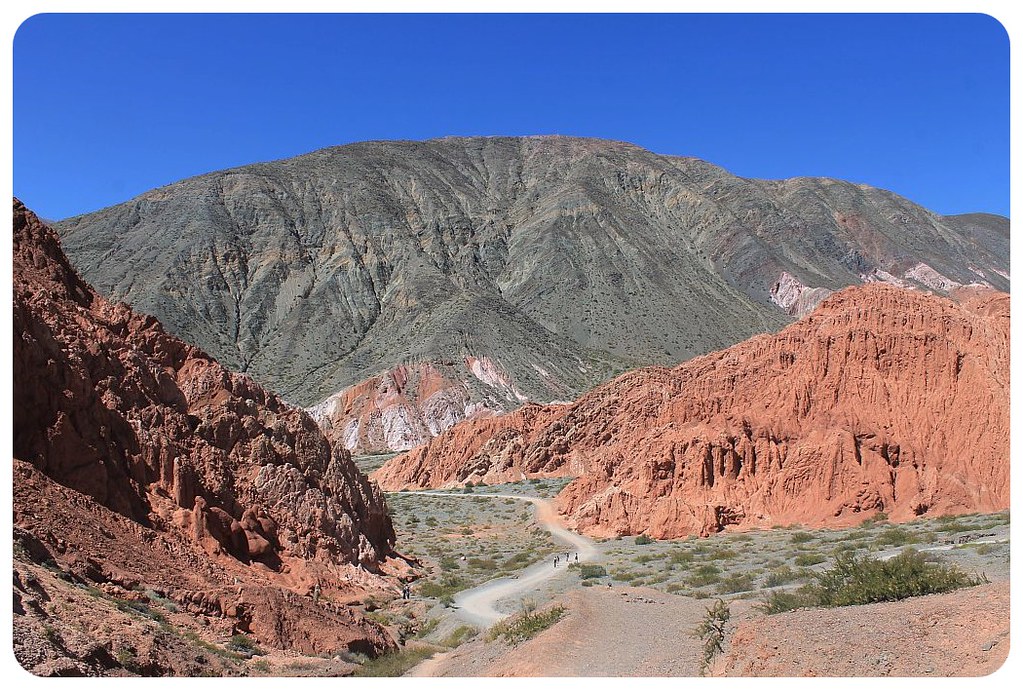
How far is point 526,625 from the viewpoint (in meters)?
14.0

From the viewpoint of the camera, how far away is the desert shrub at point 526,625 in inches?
536

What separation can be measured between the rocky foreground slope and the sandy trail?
2.34 metres

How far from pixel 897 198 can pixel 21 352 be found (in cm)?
21362

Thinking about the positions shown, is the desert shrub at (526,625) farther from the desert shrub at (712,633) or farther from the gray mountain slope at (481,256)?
the gray mountain slope at (481,256)

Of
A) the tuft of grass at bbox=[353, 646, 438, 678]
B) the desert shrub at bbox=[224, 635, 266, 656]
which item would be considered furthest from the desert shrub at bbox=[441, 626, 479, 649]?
the desert shrub at bbox=[224, 635, 266, 656]

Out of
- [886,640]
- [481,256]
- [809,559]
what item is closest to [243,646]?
[886,640]

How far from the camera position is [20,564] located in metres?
10.5

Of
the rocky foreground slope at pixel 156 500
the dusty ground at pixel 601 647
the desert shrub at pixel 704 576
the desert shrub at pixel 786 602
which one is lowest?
the desert shrub at pixel 704 576

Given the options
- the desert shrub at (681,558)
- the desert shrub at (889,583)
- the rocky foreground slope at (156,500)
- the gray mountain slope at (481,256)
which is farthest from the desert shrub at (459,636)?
the gray mountain slope at (481,256)

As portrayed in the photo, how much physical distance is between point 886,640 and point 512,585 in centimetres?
1282

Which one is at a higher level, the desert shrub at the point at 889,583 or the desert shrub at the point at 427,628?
the desert shrub at the point at 889,583

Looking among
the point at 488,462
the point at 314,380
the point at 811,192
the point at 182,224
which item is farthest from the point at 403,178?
the point at 488,462

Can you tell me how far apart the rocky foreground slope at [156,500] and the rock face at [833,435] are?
14.8 meters

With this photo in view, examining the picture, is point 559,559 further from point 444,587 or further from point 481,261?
point 481,261
